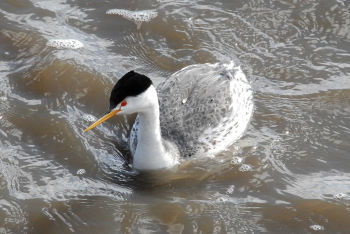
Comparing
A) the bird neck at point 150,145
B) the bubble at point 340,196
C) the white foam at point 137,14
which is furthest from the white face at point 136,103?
the white foam at point 137,14

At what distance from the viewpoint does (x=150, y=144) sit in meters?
6.61

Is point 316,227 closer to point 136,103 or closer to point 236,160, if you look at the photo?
point 236,160

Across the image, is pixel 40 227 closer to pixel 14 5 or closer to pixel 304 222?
pixel 304 222

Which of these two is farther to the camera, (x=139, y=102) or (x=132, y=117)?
(x=132, y=117)

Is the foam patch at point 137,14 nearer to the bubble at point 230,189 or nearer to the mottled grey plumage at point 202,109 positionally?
the mottled grey plumage at point 202,109

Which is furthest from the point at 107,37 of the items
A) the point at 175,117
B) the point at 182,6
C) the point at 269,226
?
the point at 269,226

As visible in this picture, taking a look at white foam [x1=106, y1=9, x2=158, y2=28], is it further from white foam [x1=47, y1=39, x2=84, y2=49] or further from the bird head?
the bird head

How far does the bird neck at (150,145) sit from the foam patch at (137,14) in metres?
2.87

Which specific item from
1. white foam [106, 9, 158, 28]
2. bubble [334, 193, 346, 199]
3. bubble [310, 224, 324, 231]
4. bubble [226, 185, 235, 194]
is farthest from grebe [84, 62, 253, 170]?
white foam [106, 9, 158, 28]

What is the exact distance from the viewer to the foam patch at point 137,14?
9133 millimetres

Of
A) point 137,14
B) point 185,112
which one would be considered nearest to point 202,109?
point 185,112

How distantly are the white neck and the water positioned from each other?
0.39ft

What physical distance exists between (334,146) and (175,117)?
1.73 m

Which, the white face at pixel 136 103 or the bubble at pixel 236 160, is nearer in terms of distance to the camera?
the white face at pixel 136 103
